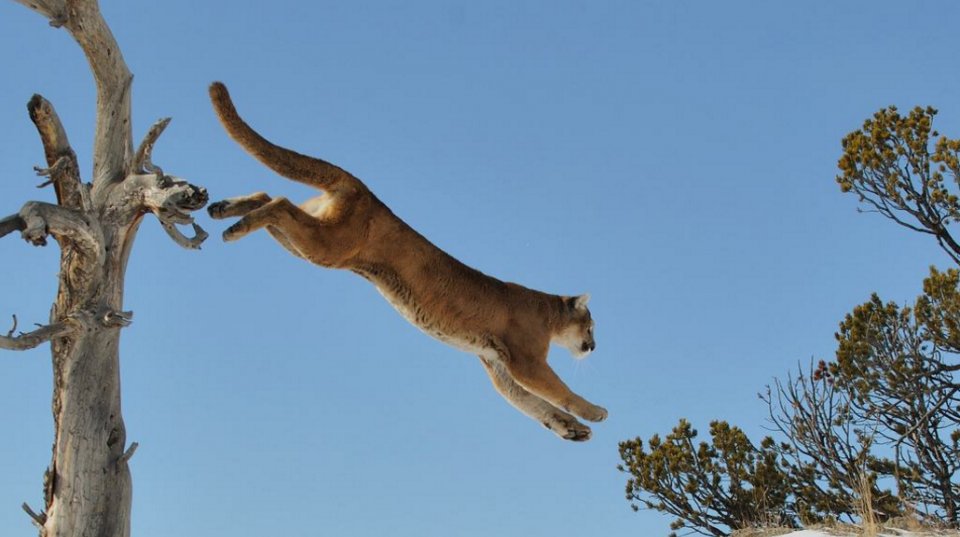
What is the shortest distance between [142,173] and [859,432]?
10721 millimetres

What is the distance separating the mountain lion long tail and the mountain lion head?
272cm

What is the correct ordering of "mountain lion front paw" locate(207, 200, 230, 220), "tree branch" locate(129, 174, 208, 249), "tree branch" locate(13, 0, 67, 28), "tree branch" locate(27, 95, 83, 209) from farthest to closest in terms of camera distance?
1. "tree branch" locate(27, 95, 83, 209)
2. "tree branch" locate(13, 0, 67, 28)
3. "tree branch" locate(129, 174, 208, 249)
4. "mountain lion front paw" locate(207, 200, 230, 220)

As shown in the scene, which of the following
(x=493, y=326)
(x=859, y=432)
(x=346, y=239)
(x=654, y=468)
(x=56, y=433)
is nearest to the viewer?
(x=346, y=239)

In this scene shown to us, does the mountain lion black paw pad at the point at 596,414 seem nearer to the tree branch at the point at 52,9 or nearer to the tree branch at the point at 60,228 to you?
the tree branch at the point at 60,228

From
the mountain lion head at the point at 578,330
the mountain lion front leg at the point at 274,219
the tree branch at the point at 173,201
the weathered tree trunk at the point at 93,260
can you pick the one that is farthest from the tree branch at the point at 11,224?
the mountain lion head at the point at 578,330

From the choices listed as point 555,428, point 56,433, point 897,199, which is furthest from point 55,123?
point 897,199

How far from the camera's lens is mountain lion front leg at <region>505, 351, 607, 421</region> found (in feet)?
28.7

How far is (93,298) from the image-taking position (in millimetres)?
9656

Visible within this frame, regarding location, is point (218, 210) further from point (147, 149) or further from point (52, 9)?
point (52, 9)

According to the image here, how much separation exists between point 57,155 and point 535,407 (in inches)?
→ 205

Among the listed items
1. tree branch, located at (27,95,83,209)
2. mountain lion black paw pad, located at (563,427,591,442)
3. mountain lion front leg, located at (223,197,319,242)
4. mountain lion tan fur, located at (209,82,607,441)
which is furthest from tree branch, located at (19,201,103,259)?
mountain lion black paw pad, located at (563,427,591,442)

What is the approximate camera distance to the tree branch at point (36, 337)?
908 centimetres

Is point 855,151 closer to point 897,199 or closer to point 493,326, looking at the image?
point 897,199

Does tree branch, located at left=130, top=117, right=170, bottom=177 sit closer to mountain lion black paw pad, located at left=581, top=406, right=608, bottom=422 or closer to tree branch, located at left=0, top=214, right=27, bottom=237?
tree branch, located at left=0, top=214, right=27, bottom=237
